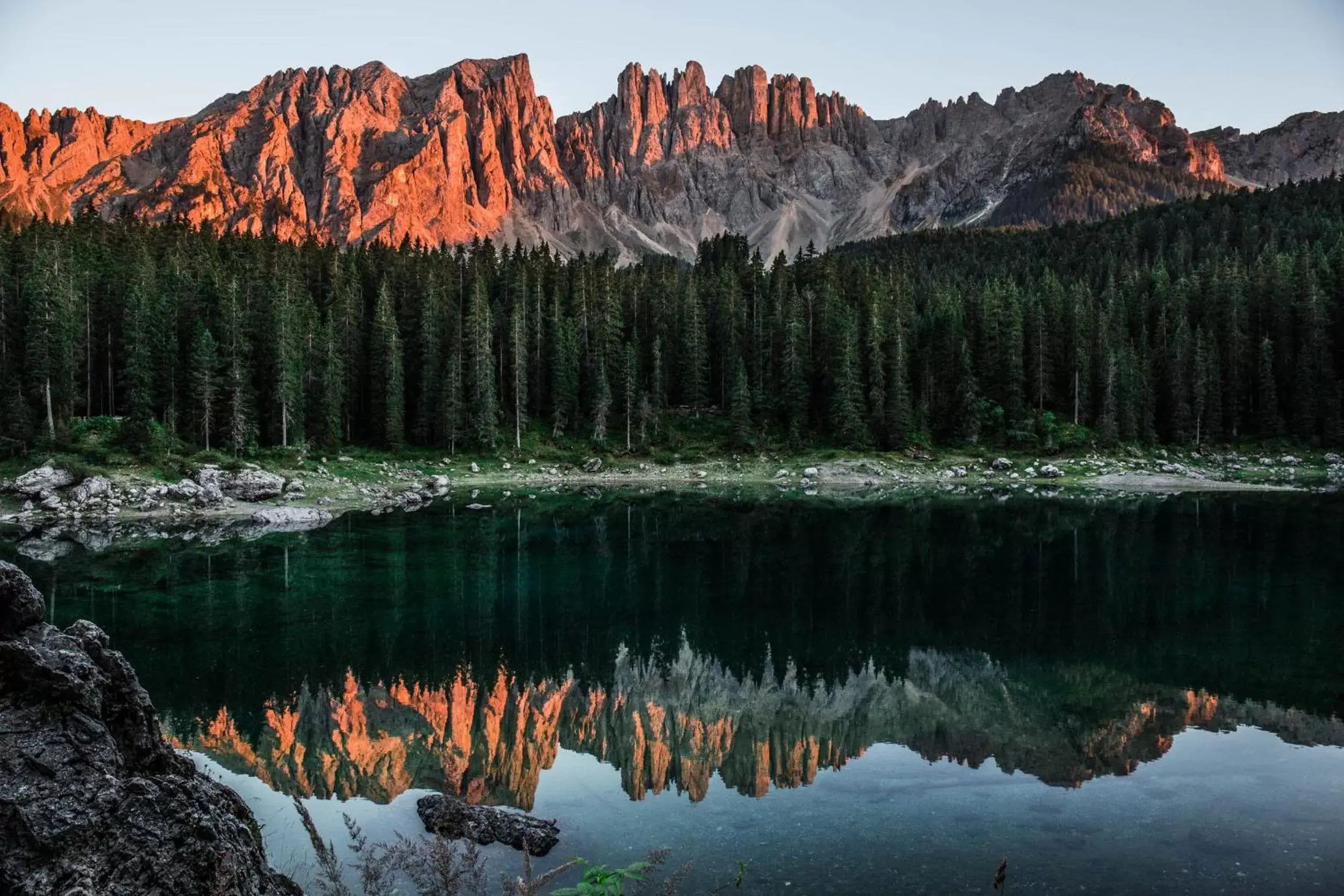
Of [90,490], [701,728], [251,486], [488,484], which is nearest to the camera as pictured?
[701,728]

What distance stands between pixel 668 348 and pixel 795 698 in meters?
80.0

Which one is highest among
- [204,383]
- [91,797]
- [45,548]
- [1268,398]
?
[204,383]

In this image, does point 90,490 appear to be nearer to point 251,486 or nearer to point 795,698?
point 251,486

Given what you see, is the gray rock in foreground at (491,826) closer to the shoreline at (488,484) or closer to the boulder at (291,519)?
the shoreline at (488,484)

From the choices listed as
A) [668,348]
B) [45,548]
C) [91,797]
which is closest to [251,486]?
[45,548]

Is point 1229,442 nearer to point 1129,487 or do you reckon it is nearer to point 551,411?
point 1129,487

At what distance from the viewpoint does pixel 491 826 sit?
41.4 feet

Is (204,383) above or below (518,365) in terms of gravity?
below

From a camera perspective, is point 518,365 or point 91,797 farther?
point 518,365

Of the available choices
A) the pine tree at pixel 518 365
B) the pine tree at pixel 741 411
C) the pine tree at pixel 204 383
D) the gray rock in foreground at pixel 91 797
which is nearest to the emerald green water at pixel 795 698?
the gray rock in foreground at pixel 91 797

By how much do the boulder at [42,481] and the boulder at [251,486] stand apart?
8.41m

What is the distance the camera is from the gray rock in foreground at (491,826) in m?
12.2

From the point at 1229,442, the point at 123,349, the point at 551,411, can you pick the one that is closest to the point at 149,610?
→ the point at 123,349

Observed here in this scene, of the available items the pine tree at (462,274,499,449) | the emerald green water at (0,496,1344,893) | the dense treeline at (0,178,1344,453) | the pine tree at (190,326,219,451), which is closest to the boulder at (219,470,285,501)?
the pine tree at (190,326,219,451)
